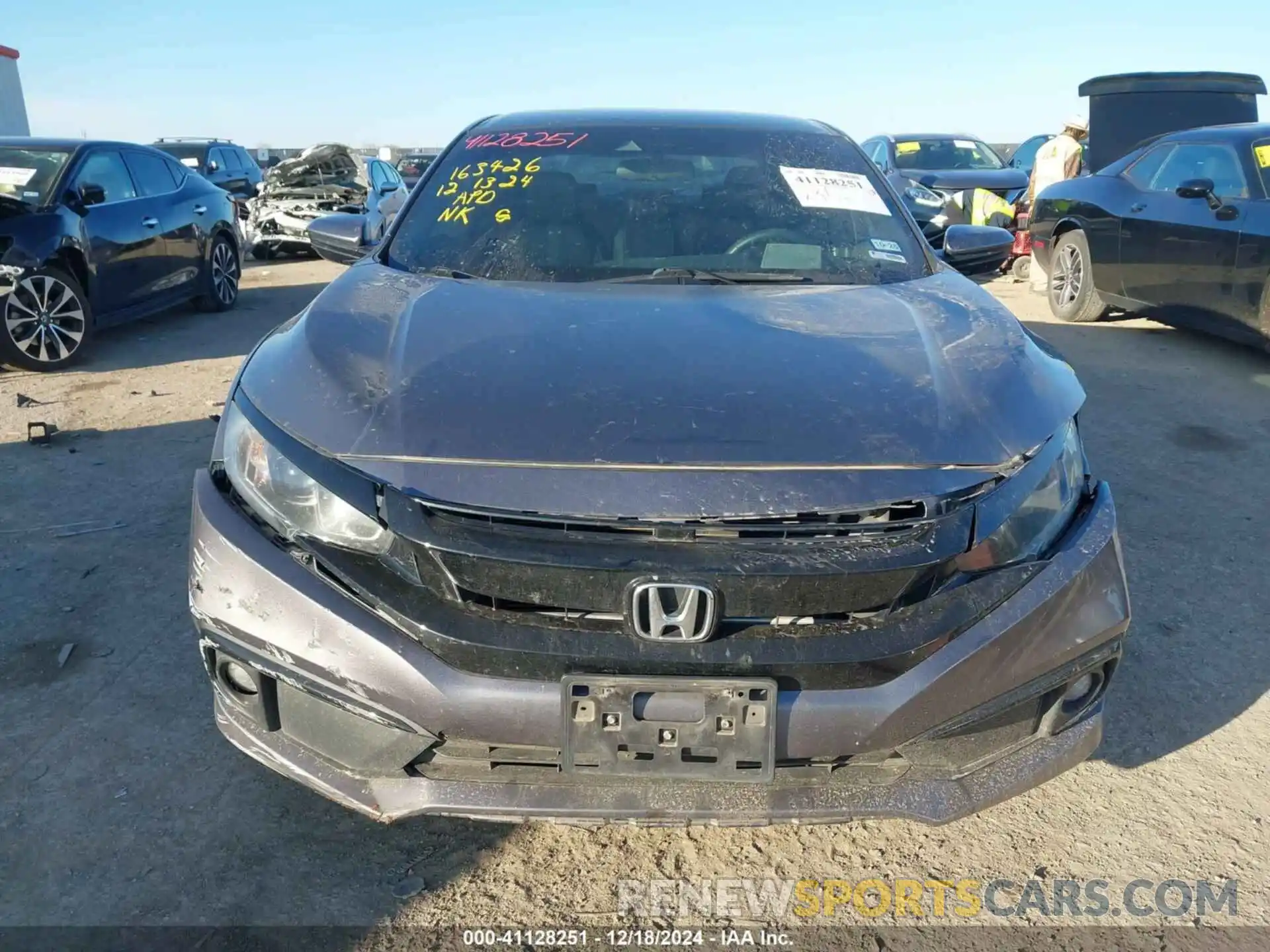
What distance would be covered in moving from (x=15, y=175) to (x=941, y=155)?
10468mm

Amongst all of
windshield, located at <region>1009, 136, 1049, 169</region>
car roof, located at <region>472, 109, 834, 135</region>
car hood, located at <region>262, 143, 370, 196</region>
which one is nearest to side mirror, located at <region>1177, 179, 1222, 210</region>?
car roof, located at <region>472, 109, 834, 135</region>

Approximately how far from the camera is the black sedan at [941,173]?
36.2 ft

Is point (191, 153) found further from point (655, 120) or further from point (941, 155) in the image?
point (655, 120)

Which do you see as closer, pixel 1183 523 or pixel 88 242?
pixel 1183 523

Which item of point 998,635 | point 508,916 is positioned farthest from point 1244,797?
point 508,916

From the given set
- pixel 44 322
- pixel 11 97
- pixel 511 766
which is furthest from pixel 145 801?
pixel 11 97

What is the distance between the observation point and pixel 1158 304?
7051 mm

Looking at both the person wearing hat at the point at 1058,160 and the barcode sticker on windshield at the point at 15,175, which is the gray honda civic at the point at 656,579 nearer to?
the barcode sticker on windshield at the point at 15,175

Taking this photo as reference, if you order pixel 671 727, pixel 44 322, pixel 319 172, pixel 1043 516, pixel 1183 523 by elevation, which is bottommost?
pixel 1183 523

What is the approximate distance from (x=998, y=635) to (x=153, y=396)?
17.8ft

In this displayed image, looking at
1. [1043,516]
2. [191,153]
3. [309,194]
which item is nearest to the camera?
[1043,516]

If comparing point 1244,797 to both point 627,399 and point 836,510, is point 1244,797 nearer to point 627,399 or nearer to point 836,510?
point 836,510

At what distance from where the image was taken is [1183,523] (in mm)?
4031

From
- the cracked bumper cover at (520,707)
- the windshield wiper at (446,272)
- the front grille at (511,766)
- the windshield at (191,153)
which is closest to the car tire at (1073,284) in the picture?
the windshield wiper at (446,272)
